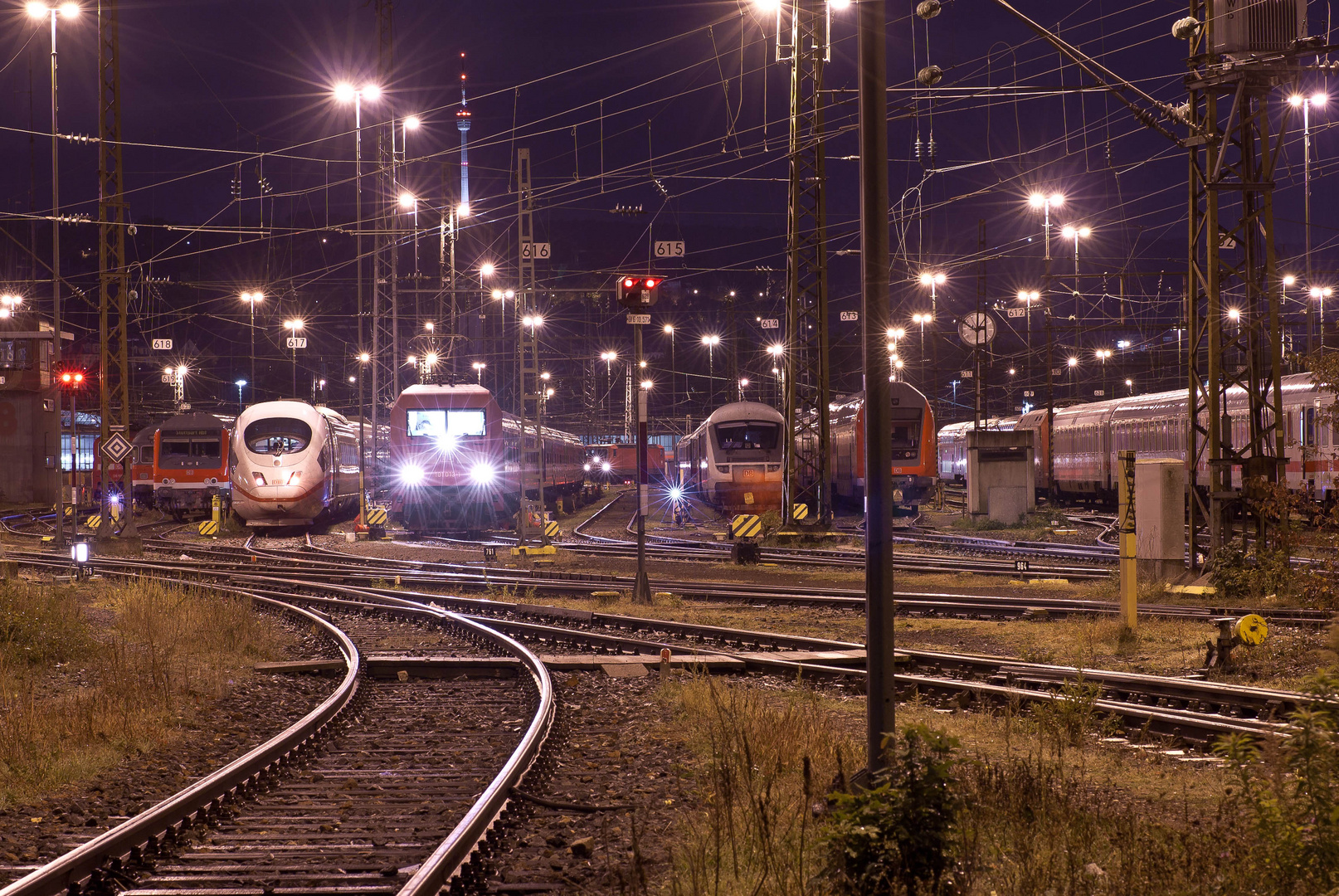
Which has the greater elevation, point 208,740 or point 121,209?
point 121,209

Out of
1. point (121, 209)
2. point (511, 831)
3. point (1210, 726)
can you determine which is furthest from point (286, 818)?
point (121, 209)

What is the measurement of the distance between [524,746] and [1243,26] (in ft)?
46.0

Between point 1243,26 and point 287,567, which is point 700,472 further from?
point 1243,26

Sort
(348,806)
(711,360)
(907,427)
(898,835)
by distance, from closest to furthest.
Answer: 1. (898,835)
2. (348,806)
3. (907,427)
4. (711,360)

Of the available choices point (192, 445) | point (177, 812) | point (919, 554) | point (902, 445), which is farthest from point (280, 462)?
point (177, 812)

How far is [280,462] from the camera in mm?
33594

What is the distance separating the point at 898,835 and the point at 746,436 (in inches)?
1193

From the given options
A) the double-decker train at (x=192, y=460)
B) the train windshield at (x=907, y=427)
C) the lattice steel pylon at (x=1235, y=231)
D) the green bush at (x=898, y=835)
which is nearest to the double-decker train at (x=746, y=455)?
the train windshield at (x=907, y=427)

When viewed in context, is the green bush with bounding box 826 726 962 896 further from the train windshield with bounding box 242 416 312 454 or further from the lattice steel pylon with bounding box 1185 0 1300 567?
the train windshield with bounding box 242 416 312 454

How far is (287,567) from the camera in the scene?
24.1 meters

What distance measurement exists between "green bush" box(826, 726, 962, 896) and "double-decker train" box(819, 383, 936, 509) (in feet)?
101

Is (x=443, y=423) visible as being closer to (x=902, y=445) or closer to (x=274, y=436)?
(x=274, y=436)

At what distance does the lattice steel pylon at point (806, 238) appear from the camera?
87.3 ft

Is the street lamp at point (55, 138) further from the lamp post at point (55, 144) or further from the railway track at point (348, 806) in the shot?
the railway track at point (348, 806)
